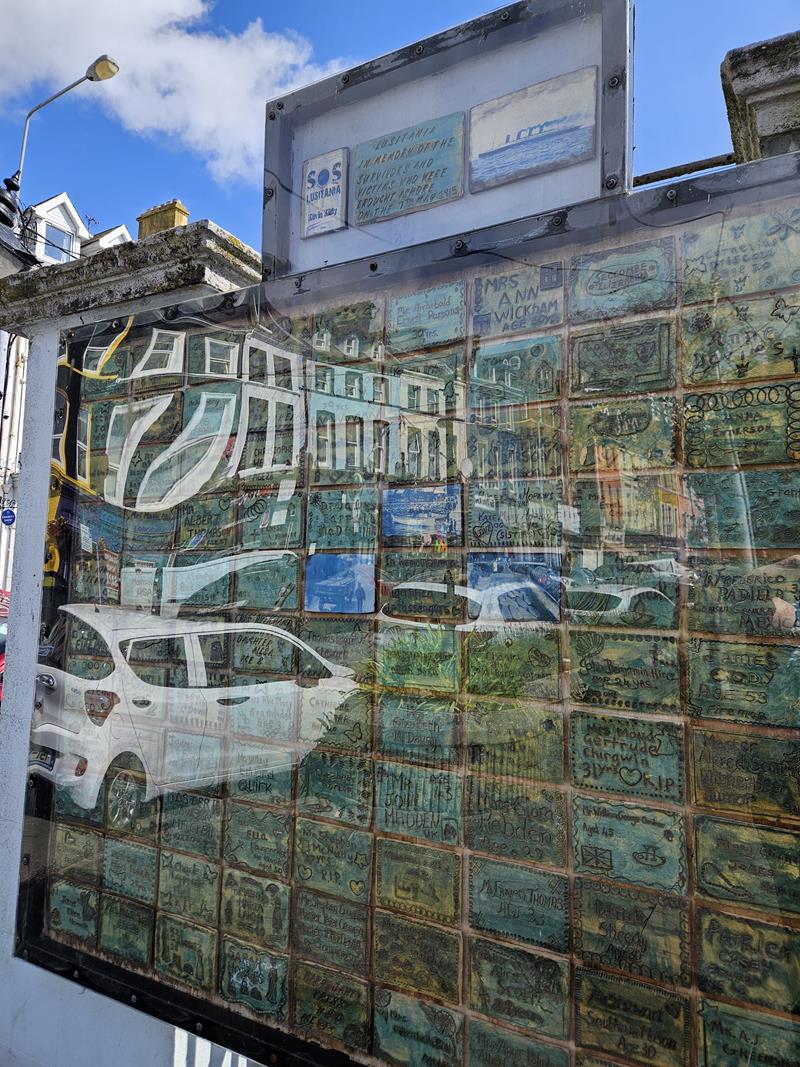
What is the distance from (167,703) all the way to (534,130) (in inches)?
84.3

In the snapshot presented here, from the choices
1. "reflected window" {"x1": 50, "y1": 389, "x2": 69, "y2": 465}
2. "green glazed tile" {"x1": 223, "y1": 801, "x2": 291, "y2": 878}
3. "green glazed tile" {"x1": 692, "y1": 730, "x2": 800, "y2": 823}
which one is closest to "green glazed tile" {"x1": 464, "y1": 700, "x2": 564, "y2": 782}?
"green glazed tile" {"x1": 692, "y1": 730, "x2": 800, "y2": 823}

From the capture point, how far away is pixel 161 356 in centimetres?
250

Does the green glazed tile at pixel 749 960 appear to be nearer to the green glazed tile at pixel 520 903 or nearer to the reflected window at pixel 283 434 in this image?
the green glazed tile at pixel 520 903

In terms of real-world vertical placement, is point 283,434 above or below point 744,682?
above

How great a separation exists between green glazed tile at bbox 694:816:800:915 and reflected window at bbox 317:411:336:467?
1.39 metres

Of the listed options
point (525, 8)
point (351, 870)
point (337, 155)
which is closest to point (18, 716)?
point (351, 870)

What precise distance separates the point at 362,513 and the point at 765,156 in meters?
1.40

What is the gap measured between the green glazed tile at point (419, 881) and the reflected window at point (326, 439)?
1.13 m

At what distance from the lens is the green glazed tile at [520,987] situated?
67.8 inches

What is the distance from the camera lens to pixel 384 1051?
1.92 m

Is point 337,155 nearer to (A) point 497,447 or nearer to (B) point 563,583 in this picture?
(A) point 497,447

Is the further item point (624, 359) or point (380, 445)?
point (380, 445)

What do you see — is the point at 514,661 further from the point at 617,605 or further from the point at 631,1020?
the point at 631,1020

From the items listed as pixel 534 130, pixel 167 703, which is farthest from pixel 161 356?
pixel 534 130
